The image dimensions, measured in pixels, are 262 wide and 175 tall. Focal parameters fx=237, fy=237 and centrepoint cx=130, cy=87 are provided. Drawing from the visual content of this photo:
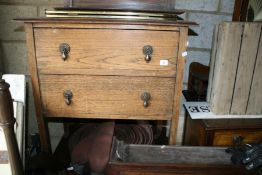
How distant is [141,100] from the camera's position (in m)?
0.96

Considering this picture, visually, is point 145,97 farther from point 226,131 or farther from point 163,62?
point 226,131

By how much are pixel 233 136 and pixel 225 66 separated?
0.34 metres

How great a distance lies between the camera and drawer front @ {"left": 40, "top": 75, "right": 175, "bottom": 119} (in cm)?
93

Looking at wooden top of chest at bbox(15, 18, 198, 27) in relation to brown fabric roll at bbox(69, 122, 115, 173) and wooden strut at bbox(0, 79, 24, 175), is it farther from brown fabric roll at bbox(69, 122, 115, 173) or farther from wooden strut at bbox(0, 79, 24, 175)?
brown fabric roll at bbox(69, 122, 115, 173)

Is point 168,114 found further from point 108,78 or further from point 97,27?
point 97,27

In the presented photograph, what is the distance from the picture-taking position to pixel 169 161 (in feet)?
3.22

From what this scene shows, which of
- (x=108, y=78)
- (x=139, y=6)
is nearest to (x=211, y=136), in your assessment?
(x=108, y=78)

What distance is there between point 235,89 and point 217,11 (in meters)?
0.51

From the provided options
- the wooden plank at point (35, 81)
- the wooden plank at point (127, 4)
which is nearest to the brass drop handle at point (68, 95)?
the wooden plank at point (35, 81)

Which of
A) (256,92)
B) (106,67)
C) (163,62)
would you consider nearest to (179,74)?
(163,62)

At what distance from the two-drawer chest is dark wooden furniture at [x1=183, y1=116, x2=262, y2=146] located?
0.22 m

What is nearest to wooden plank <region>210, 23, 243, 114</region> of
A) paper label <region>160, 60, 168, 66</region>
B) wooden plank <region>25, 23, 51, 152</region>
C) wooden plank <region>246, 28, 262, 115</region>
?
wooden plank <region>246, 28, 262, 115</region>

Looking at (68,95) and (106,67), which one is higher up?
(106,67)

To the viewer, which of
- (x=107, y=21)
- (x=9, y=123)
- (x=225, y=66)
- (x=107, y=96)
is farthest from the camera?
(x=225, y=66)
